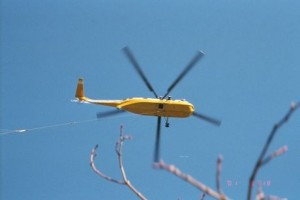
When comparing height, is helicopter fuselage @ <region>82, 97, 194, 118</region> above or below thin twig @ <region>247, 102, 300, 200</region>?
below

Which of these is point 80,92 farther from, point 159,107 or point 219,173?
point 219,173

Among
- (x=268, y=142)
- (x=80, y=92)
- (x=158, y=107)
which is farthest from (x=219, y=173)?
(x=80, y=92)

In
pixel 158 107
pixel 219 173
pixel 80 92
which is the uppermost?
pixel 219 173

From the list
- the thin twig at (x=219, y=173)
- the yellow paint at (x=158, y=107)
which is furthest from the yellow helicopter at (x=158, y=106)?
the thin twig at (x=219, y=173)

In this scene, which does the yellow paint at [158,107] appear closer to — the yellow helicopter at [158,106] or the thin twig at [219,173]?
the yellow helicopter at [158,106]

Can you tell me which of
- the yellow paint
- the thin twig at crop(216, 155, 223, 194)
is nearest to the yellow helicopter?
the yellow paint

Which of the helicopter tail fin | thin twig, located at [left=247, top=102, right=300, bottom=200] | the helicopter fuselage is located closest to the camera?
thin twig, located at [left=247, top=102, right=300, bottom=200]

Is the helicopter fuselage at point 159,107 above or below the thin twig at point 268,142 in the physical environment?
below

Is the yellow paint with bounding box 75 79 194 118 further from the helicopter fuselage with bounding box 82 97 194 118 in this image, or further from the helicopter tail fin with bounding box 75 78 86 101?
the helicopter tail fin with bounding box 75 78 86 101

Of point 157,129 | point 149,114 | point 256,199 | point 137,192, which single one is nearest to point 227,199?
point 256,199

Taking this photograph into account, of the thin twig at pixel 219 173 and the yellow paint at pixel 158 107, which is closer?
the thin twig at pixel 219 173

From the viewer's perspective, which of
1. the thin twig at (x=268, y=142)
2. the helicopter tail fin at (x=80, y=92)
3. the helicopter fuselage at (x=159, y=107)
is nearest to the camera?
the thin twig at (x=268, y=142)

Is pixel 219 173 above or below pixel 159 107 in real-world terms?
above

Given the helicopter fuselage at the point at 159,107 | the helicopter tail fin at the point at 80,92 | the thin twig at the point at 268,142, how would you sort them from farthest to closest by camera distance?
the helicopter tail fin at the point at 80,92
the helicopter fuselage at the point at 159,107
the thin twig at the point at 268,142
